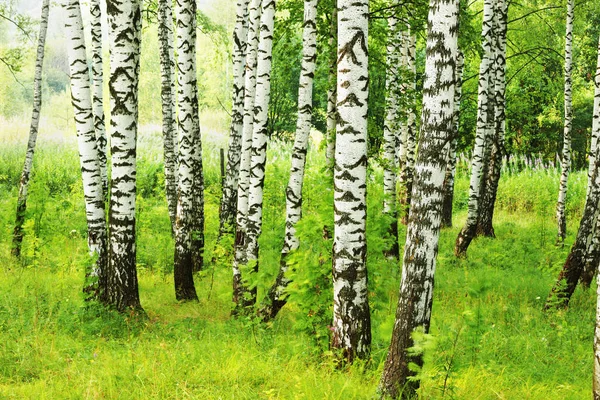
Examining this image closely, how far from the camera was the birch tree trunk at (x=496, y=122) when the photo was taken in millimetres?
12547

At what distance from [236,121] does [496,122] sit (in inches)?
261

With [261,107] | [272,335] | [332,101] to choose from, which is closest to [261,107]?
[261,107]

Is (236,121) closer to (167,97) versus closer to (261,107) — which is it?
(261,107)

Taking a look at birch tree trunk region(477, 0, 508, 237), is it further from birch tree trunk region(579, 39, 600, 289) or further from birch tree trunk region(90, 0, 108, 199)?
birch tree trunk region(90, 0, 108, 199)

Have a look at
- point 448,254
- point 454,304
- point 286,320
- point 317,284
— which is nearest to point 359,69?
point 317,284

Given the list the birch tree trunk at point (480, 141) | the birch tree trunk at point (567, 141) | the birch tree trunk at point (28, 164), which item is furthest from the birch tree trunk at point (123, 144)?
the birch tree trunk at point (567, 141)

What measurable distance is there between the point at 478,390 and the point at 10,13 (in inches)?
494

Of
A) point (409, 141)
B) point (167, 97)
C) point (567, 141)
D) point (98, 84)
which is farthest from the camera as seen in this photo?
point (409, 141)

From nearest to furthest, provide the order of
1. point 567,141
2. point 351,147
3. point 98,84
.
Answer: point 351,147 < point 98,84 < point 567,141

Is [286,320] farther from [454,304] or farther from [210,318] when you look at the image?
[454,304]

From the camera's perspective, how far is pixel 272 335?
23.1ft

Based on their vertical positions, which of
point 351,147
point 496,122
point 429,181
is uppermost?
point 496,122

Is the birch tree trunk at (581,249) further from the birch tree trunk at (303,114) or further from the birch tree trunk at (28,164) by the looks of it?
the birch tree trunk at (28,164)

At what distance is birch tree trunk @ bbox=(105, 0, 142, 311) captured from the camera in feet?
23.1
